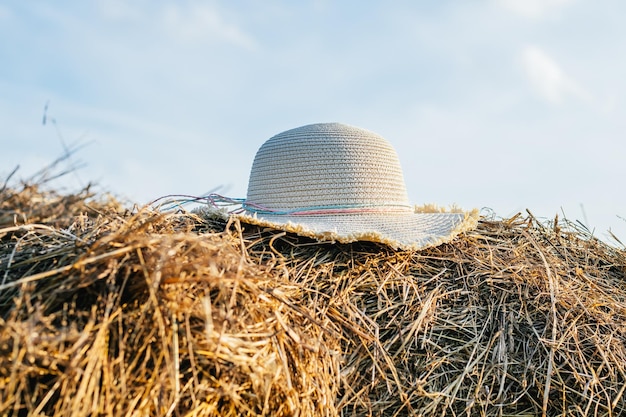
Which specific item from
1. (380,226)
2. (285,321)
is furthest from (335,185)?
(285,321)

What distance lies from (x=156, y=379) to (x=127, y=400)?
0.22 ft

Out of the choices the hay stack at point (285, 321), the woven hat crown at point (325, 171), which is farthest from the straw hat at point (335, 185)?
the hay stack at point (285, 321)

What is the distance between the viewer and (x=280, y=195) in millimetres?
2373

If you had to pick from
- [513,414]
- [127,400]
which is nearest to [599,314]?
[513,414]

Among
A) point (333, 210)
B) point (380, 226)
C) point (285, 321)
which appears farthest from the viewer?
point (333, 210)

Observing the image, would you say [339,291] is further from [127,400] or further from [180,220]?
[127,400]

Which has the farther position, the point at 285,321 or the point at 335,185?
the point at 335,185

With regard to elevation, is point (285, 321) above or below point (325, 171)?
below

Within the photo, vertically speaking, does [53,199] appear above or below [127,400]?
above

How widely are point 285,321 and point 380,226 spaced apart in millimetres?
783

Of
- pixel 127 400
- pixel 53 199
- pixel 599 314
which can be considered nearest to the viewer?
pixel 127 400

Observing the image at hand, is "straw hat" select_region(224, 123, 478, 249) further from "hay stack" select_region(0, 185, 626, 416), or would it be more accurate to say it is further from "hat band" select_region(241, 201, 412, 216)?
"hay stack" select_region(0, 185, 626, 416)

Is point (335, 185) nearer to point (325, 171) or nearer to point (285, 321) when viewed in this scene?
point (325, 171)

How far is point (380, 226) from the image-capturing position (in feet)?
7.06
